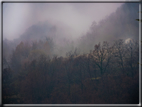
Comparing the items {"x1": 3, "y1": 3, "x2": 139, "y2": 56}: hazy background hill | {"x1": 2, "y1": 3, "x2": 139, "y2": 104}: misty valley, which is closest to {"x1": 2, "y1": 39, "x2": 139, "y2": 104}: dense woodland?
{"x1": 2, "y1": 3, "x2": 139, "y2": 104}: misty valley

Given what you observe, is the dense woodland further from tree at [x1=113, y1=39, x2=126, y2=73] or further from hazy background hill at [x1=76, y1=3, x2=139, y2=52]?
hazy background hill at [x1=76, y1=3, x2=139, y2=52]

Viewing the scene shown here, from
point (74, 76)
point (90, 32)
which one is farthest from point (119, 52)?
point (74, 76)

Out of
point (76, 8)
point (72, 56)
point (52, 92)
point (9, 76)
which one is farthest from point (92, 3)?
point (9, 76)

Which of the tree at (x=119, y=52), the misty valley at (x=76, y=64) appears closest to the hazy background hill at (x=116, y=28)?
→ the misty valley at (x=76, y=64)

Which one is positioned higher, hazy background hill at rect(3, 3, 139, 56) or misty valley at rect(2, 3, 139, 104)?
hazy background hill at rect(3, 3, 139, 56)

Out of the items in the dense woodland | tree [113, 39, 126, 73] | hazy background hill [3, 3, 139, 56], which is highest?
hazy background hill [3, 3, 139, 56]

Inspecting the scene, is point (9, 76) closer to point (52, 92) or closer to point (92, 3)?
point (52, 92)

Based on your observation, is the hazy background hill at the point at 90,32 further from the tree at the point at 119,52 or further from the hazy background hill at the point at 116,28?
the tree at the point at 119,52

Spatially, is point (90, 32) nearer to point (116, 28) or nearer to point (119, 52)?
point (116, 28)
